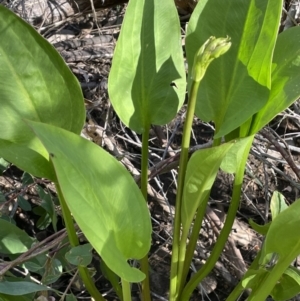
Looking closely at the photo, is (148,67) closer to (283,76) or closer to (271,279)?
(283,76)

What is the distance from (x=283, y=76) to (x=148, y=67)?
0.67 ft

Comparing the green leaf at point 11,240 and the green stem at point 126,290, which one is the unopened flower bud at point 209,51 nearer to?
the green stem at point 126,290

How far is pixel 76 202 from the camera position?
540mm

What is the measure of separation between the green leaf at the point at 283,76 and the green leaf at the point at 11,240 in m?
0.43

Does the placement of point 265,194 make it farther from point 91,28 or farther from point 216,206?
point 91,28

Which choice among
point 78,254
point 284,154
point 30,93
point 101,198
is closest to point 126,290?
point 78,254

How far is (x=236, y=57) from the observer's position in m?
0.80

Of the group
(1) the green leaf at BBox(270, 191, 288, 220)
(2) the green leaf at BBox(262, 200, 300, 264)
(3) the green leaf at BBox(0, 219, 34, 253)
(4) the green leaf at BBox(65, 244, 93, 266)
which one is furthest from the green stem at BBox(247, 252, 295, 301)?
(3) the green leaf at BBox(0, 219, 34, 253)

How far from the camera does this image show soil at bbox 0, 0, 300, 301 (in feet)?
3.60

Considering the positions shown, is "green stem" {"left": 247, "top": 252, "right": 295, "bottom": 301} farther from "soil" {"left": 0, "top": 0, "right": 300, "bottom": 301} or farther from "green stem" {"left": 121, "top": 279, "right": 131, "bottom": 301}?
"soil" {"left": 0, "top": 0, "right": 300, "bottom": 301}

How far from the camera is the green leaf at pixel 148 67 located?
0.76 metres

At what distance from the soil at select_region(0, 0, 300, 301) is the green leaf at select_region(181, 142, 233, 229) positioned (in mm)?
338

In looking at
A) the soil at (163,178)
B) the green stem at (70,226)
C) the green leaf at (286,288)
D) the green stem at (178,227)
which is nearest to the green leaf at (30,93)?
the green stem at (70,226)

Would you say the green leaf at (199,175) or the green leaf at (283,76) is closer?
the green leaf at (199,175)
